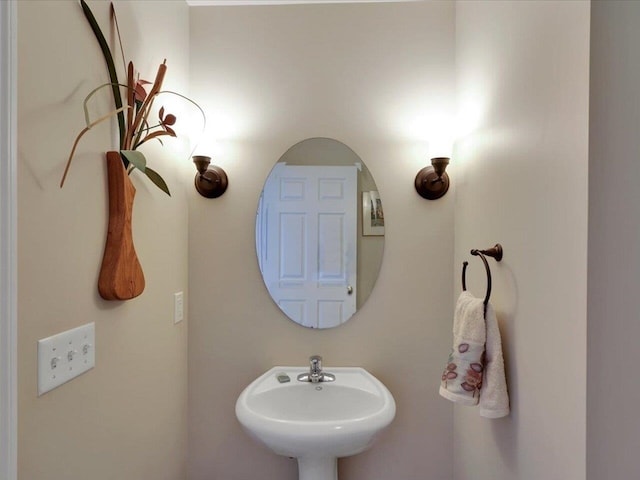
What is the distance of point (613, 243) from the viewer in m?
0.71

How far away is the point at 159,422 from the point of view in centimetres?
131

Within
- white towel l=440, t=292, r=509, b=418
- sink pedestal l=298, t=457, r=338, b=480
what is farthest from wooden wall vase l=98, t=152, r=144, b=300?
white towel l=440, t=292, r=509, b=418

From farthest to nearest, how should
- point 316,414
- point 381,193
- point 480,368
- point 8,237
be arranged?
1. point 381,193
2. point 316,414
3. point 480,368
4. point 8,237

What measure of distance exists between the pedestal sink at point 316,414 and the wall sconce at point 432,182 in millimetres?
803

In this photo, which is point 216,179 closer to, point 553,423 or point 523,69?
point 523,69

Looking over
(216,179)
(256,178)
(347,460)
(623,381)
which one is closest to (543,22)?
A: (623,381)

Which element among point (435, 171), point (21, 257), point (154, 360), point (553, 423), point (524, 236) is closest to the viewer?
point (21, 257)

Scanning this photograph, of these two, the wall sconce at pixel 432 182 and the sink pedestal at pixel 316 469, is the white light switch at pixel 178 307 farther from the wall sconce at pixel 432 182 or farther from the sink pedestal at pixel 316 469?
the wall sconce at pixel 432 182

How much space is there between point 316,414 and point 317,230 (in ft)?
2.47

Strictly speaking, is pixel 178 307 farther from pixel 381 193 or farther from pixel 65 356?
pixel 381 193

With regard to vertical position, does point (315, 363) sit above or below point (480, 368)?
below

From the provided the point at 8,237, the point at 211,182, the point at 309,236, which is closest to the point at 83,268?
the point at 8,237

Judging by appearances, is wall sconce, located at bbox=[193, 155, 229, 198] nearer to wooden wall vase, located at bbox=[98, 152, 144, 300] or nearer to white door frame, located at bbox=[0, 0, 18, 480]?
wooden wall vase, located at bbox=[98, 152, 144, 300]

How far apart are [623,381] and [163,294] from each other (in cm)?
135
